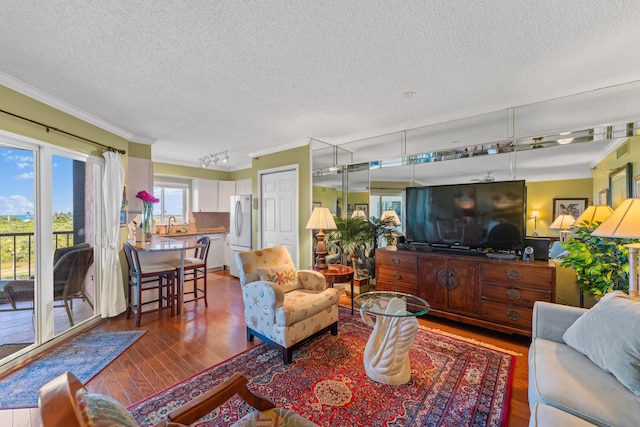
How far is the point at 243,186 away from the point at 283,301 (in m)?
4.22

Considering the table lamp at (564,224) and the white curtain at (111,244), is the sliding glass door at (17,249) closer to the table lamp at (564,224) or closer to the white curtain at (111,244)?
the white curtain at (111,244)

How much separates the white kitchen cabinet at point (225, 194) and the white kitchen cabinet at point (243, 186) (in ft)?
0.73

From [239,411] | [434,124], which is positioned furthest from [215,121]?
[239,411]

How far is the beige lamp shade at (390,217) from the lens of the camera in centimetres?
383

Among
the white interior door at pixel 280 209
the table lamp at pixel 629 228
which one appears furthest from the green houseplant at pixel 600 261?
the white interior door at pixel 280 209

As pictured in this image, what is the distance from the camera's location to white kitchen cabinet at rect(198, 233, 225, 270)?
5984mm

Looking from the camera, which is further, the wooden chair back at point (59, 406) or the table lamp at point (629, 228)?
the table lamp at point (629, 228)

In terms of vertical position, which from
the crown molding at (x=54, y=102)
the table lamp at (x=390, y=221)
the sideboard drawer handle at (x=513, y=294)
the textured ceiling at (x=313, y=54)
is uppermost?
the textured ceiling at (x=313, y=54)

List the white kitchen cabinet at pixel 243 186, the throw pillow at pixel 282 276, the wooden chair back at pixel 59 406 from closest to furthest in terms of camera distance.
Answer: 1. the wooden chair back at pixel 59 406
2. the throw pillow at pixel 282 276
3. the white kitchen cabinet at pixel 243 186

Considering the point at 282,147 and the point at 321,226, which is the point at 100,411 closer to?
the point at 321,226

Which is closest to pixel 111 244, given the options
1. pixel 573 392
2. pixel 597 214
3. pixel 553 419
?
pixel 553 419

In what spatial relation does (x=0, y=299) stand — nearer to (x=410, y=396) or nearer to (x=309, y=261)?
(x=309, y=261)

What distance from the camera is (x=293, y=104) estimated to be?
2.86 metres

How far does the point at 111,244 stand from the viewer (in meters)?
3.29
